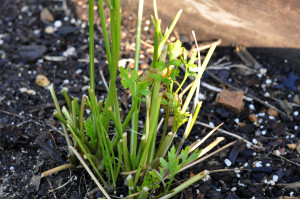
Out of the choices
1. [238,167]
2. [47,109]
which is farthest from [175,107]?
[47,109]

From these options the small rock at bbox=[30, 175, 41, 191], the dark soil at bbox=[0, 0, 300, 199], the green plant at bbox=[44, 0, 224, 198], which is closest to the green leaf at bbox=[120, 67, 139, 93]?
the green plant at bbox=[44, 0, 224, 198]

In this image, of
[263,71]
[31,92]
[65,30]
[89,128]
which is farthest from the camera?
[65,30]

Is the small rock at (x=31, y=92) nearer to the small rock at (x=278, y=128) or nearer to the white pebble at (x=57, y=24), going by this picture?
the white pebble at (x=57, y=24)

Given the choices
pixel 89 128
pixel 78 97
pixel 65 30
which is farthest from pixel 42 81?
pixel 89 128

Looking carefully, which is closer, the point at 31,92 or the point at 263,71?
the point at 31,92

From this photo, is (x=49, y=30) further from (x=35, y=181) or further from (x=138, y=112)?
(x=138, y=112)

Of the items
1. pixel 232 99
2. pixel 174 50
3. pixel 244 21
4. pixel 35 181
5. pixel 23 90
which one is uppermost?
pixel 174 50
